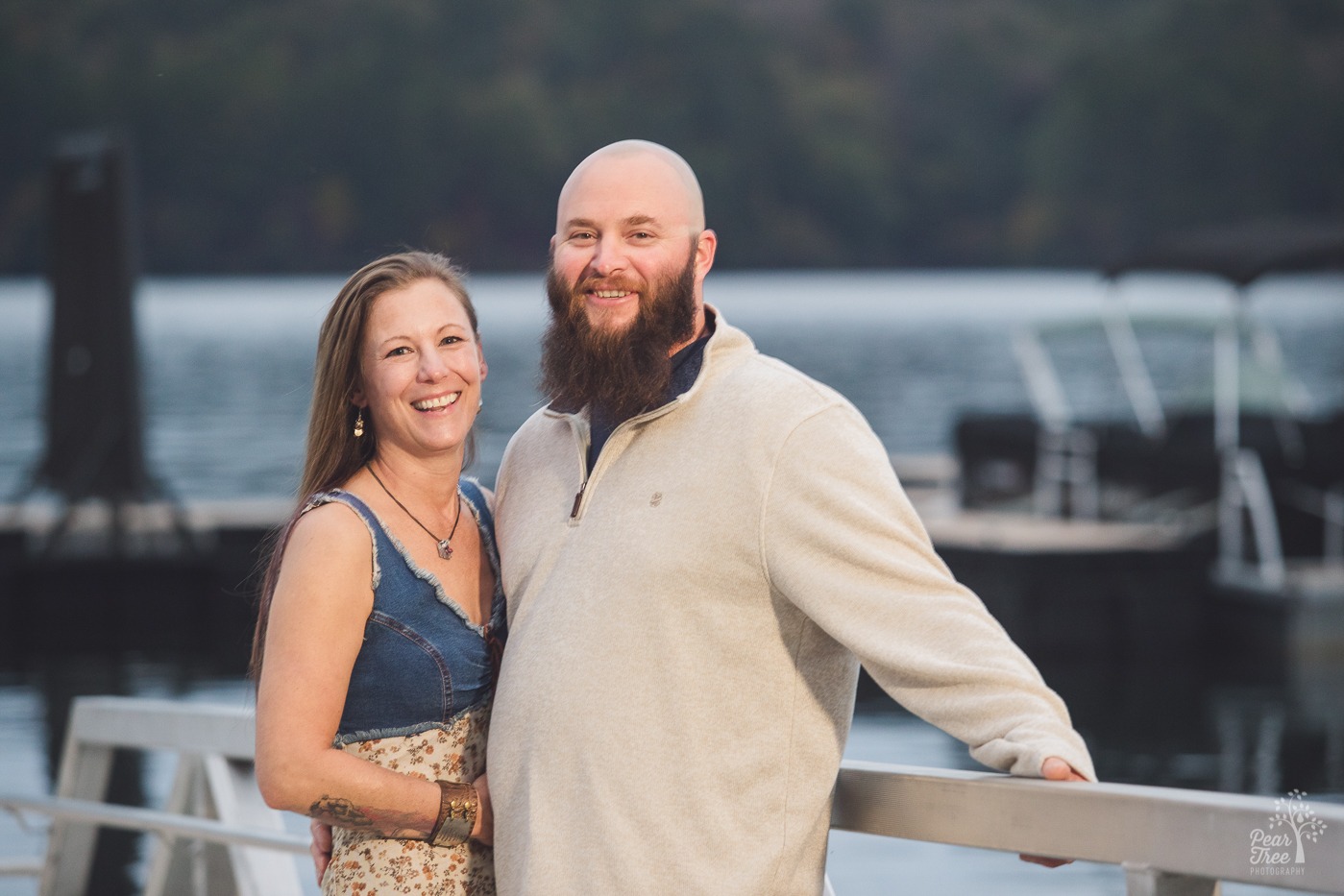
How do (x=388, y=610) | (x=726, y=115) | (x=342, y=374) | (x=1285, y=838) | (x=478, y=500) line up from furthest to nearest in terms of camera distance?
(x=726, y=115) < (x=478, y=500) < (x=342, y=374) < (x=388, y=610) < (x=1285, y=838)

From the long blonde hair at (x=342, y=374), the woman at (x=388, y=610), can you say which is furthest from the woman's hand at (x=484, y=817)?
the long blonde hair at (x=342, y=374)

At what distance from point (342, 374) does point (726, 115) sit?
81579 millimetres

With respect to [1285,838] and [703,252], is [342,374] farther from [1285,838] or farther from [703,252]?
[1285,838]

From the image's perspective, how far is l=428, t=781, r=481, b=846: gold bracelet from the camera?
7.55 ft

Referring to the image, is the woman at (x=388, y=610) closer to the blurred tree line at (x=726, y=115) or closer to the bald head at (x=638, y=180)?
the bald head at (x=638, y=180)

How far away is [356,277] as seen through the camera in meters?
2.42

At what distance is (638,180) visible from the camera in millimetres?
2373

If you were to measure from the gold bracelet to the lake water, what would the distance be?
1.82 ft

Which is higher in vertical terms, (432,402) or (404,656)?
(432,402)

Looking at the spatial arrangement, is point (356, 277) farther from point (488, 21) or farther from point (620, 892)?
point (488, 21)

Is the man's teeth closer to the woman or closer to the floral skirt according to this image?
the woman

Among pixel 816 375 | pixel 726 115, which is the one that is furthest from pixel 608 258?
pixel 726 115

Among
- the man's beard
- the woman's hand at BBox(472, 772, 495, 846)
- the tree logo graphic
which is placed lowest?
the woman's hand at BBox(472, 772, 495, 846)

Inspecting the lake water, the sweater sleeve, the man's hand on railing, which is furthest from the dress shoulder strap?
the man's hand on railing
